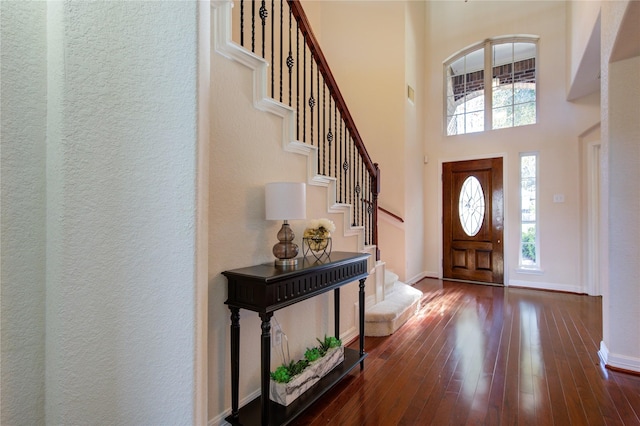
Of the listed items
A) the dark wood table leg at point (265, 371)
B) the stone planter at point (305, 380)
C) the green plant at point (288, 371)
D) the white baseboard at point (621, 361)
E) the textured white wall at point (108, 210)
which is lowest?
the white baseboard at point (621, 361)

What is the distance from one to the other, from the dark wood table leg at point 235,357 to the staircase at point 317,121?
119cm

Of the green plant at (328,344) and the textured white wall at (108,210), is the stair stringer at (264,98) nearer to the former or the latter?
the textured white wall at (108,210)

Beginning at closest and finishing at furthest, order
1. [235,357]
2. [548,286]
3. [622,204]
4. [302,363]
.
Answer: [235,357] → [302,363] → [622,204] → [548,286]

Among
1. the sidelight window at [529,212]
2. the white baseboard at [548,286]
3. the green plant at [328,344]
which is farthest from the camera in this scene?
the sidelight window at [529,212]

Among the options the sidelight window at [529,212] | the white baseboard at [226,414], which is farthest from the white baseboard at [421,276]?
the white baseboard at [226,414]

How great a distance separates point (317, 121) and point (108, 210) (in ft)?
7.77

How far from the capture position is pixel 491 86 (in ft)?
17.6

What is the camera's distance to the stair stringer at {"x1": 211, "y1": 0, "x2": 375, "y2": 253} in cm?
170

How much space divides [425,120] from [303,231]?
15.0ft

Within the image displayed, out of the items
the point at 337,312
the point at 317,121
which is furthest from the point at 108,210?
the point at 317,121

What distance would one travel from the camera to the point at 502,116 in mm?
5223

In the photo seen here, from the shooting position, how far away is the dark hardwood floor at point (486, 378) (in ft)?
6.24

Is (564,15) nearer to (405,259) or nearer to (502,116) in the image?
(502,116)

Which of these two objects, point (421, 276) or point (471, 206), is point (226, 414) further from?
point (471, 206)
